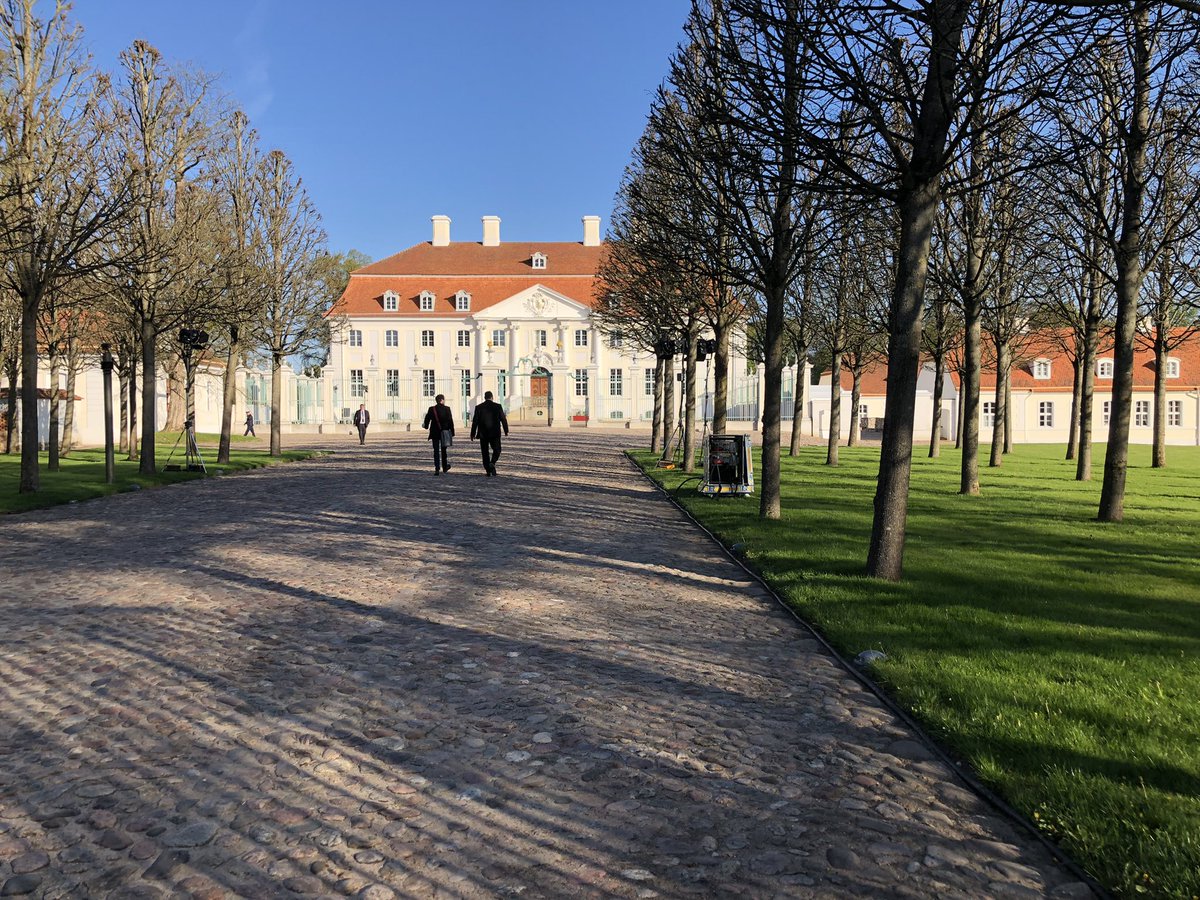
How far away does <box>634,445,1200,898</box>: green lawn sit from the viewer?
359 centimetres

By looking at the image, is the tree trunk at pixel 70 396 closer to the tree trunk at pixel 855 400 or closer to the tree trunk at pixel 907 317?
the tree trunk at pixel 855 400

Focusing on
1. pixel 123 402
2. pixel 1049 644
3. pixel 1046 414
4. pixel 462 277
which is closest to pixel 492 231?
pixel 462 277

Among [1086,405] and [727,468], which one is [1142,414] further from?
[727,468]

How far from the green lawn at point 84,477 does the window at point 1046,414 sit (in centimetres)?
4475

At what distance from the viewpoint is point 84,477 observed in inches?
825

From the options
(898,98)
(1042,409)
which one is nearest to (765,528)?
(898,98)

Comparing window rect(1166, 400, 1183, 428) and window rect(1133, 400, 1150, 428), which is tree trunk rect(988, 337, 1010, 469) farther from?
window rect(1166, 400, 1183, 428)

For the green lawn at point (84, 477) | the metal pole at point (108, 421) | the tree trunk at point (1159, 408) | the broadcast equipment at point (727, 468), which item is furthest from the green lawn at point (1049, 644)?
the tree trunk at point (1159, 408)

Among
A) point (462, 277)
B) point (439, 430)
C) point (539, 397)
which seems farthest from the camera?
point (462, 277)

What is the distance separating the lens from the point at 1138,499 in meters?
16.9

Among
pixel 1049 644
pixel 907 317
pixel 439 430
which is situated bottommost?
pixel 1049 644

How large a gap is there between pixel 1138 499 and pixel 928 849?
15.8m

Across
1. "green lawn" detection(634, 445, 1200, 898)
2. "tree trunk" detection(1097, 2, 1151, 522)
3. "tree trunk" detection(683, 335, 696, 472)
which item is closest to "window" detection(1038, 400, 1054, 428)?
"tree trunk" detection(683, 335, 696, 472)

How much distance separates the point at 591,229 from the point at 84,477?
2630 inches
